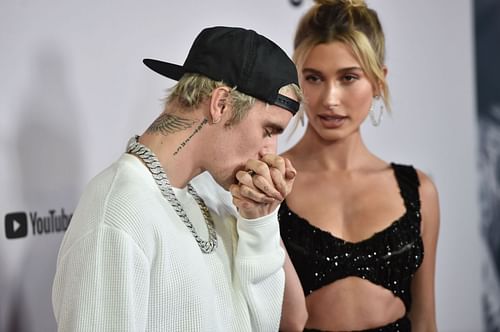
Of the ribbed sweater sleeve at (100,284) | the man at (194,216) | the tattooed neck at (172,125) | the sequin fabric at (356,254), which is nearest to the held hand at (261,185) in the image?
the man at (194,216)

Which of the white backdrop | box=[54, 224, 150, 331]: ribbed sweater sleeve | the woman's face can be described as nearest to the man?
box=[54, 224, 150, 331]: ribbed sweater sleeve

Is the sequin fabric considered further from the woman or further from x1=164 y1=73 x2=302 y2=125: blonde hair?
x1=164 y1=73 x2=302 y2=125: blonde hair

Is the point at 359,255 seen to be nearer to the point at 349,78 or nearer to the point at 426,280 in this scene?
the point at 426,280

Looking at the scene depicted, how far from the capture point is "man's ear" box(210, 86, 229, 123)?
43.3 inches

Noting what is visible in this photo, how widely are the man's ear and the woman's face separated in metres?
0.44

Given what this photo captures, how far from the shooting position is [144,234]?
1021 mm

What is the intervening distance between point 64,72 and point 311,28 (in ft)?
1.70

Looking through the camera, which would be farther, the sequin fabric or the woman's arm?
the woman's arm

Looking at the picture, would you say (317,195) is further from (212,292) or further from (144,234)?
(144,234)

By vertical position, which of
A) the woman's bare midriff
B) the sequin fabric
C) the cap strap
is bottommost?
the woman's bare midriff

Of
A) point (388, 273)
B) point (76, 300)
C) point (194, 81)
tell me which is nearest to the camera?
point (76, 300)

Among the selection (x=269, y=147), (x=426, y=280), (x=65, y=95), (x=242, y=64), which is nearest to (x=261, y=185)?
(x=269, y=147)

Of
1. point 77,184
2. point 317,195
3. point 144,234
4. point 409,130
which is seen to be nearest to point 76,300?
point 144,234

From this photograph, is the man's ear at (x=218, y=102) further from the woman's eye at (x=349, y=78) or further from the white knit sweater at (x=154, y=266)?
the woman's eye at (x=349, y=78)
